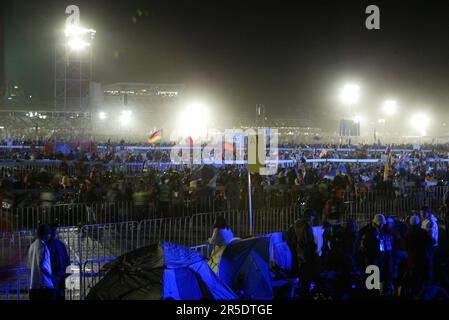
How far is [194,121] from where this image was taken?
4906 centimetres

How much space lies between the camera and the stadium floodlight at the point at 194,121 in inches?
1719

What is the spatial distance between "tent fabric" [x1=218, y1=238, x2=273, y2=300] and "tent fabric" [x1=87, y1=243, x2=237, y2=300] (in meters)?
0.39

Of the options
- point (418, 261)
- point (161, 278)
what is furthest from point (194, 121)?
point (161, 278)

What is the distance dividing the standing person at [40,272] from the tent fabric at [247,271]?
7.33 feet

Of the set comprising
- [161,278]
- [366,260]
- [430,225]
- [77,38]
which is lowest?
[366,260]

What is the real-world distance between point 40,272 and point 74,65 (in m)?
27.5

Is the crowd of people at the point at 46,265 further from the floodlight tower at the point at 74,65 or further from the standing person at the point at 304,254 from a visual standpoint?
the floodlight tower at the point at 74,65

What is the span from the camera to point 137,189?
1366cm

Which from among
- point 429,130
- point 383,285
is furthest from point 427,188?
point 429,130

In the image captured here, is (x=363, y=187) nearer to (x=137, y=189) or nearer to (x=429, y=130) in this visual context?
(x=137, y=189)

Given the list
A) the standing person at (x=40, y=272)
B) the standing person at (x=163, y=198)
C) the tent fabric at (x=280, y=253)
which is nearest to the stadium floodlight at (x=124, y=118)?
the standing person at (x=163, y=198)

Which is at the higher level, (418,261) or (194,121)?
(194,121)

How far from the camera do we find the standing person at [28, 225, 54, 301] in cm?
608

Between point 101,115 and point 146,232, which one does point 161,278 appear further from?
point 101,115
